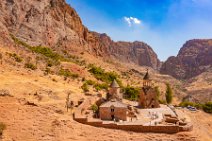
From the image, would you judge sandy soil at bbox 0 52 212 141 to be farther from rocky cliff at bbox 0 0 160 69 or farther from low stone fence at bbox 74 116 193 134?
rocky cliff at bbox 0 0 160 69

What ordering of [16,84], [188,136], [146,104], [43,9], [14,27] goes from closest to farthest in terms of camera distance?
[188,136] < [16,84] < [146,104] < [14,27] < [43,9]

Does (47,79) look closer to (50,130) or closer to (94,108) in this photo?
(94,108)

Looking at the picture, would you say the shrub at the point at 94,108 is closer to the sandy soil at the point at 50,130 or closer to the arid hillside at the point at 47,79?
the arid hillside at the point at 47,79

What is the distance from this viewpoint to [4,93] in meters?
31.0

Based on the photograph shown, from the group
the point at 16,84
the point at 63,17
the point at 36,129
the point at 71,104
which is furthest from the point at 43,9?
the point at 36,129

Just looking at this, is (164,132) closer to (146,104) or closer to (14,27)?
(146,104)

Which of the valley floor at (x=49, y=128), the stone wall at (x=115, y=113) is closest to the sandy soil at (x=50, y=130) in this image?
the valley floor at (x=49, y=128)

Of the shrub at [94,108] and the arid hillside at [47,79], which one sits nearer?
the arid hillside at [47,79]

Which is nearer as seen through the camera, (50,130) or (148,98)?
(50,130)

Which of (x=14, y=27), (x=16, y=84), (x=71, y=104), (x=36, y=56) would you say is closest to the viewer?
(x=71, y=104)

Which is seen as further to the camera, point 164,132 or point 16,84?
point 16,84

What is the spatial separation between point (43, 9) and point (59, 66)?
103ft

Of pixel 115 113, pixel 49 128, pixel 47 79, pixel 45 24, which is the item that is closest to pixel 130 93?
pixel 47 79

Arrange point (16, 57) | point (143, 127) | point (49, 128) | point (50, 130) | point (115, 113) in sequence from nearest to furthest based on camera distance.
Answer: point (50, 130), point (49, 128), point (143, 127), point (115, 113), point (16, 57)
